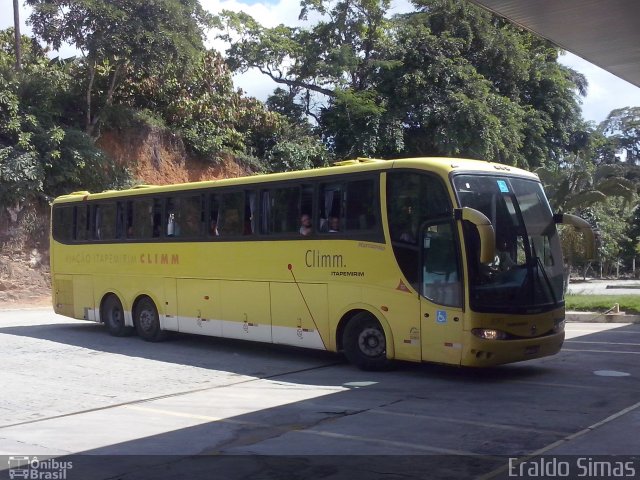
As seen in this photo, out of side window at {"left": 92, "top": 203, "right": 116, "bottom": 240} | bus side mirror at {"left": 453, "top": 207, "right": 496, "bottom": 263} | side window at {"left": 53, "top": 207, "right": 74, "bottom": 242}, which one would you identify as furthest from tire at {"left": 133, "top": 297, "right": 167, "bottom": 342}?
bus side mirror at {"left": 453, "top": 207, "right": 496, "bottom": 263}

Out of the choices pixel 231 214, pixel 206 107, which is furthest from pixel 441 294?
pixel 206 107

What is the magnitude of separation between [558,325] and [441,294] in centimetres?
199

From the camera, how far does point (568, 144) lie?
134 feet

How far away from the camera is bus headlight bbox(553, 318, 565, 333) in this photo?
11.7 metres

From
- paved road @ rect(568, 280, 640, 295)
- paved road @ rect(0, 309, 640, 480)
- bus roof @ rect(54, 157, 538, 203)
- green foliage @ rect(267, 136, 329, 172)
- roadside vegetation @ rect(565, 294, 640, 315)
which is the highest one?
green foliage @ rect(267, 136, 329, 172)

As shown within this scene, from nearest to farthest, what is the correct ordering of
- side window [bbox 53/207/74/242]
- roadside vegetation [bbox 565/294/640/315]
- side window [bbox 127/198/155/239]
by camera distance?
side window [bbox 127/198/155/239]
side window [bbox 53/207/74/242]
roadside vegetation [bbox 565/294/640/315]

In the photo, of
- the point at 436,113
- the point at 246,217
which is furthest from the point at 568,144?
the point at 246,217

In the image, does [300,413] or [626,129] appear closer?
[300,413]

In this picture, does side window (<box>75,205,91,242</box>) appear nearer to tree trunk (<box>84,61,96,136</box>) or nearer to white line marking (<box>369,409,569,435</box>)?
white line marking (<box>369,409,569,435</box>)

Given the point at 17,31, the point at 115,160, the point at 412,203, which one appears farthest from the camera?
the point at 115,160

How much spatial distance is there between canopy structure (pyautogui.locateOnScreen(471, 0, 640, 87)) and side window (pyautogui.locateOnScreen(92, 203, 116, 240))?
32.8ft

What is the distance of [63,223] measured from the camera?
1902 centimetres

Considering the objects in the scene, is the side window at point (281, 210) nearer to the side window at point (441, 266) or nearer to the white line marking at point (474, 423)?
the side window at point (441, 266)

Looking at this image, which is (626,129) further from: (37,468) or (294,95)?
(37,468)
